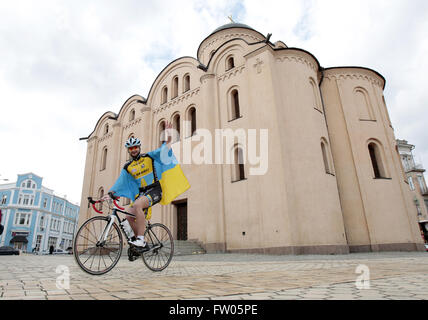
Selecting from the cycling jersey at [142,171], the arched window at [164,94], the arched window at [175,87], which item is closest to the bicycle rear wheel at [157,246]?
the cycling jersey at [142,171]

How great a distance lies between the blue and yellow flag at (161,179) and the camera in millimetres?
4527

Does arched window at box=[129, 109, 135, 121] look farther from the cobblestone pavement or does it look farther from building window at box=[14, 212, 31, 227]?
building window at box=[14, 212, 31, 227]

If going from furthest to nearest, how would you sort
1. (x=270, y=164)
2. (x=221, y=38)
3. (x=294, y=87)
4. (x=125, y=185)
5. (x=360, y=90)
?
(x=221, y=38)
(x=360, y=90)
(x=294, y=87)
(x=270, y=164)
(x=125, y=185)

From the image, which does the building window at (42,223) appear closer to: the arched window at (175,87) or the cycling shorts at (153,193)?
the arched window at (175,87)

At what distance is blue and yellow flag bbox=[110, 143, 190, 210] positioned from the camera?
453 cm

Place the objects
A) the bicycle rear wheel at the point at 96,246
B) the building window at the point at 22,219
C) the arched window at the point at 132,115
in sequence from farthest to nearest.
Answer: the building window at the point at 22,219 < the arched window at the point at 132,115 < the bicycle rear wheel at the point at 96,246

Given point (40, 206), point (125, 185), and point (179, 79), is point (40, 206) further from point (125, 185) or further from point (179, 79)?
point (125, 185)

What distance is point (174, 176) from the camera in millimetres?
4793

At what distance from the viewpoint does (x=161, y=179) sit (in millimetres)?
4695

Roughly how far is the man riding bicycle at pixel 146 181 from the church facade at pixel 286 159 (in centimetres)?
820

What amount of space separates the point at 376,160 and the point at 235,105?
9158mm

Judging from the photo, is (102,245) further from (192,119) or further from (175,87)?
(175,87)
